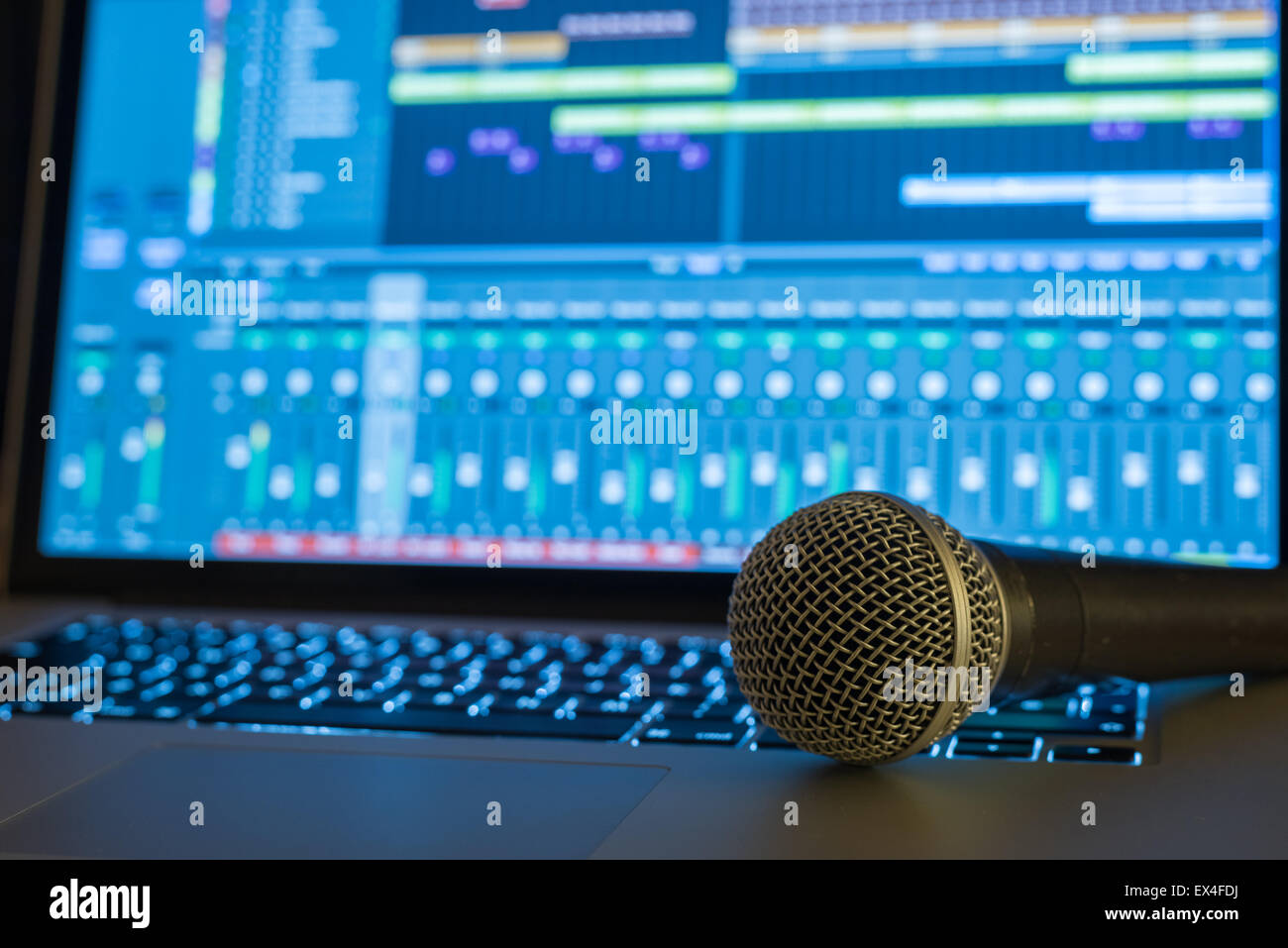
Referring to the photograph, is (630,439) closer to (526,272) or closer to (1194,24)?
(526,272)

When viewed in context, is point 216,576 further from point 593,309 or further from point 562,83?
point 562,83

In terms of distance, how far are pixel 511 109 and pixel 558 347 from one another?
27 cm

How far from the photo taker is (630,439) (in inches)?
48.8

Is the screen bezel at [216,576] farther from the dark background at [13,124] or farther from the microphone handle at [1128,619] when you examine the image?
the microphone handle at [1128,619]

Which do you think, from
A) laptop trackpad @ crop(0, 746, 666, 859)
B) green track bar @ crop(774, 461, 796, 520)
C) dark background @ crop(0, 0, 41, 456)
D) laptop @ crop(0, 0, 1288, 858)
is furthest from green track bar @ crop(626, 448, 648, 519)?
dark background @ crop(0, 0, 41, 456)

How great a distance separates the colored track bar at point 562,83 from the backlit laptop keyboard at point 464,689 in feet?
1.94

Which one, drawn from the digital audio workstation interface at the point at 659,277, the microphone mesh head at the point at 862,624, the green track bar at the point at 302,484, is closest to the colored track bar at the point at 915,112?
the digital audio workstation interface at the point at 659,277

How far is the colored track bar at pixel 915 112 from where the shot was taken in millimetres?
1168

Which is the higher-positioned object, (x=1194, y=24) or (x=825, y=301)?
(x=1194, y=24)

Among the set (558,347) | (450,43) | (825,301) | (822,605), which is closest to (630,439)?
(558,347)
